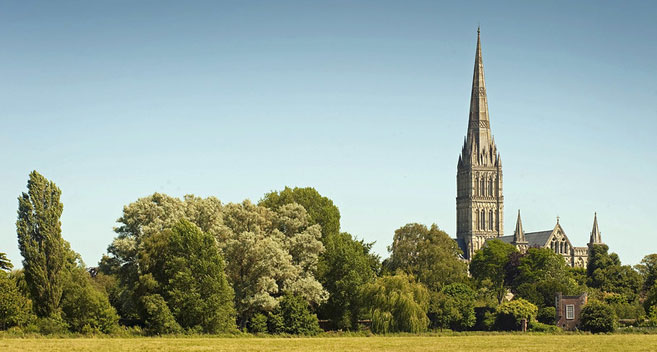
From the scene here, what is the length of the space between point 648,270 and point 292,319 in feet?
249

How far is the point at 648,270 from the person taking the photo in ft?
424

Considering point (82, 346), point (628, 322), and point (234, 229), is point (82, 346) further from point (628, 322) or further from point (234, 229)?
point (628, 322)

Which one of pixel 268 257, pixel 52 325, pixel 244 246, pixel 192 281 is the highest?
pixel 244 246

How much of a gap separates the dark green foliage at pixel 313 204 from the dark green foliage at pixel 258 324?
49.4 ft

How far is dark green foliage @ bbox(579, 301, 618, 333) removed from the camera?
85.0 meters

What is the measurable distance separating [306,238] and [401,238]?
2745 cm

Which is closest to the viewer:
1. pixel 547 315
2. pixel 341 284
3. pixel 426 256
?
pixel 341 284

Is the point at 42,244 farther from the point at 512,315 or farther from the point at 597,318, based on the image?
the point at 597,318

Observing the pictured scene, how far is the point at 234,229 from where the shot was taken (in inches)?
2992

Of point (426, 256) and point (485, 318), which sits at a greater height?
point (426, 256)

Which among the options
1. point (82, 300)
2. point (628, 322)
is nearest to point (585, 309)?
point (628, 322)

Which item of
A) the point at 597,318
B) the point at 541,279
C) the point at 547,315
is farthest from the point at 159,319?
the point at 541,279

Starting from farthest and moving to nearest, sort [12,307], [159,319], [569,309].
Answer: [569,309] < [159,319] < [12,307]

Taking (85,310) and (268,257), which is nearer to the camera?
(85,310)
